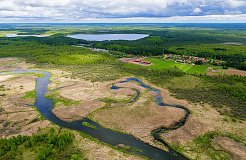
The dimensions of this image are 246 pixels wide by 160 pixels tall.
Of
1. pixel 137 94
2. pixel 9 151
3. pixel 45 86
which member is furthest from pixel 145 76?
pixel 9 151

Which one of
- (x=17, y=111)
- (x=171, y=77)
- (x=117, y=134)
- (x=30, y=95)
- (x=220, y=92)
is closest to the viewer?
(x=117, y=134)

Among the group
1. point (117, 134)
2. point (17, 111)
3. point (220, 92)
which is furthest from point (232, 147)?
point (17, 111)

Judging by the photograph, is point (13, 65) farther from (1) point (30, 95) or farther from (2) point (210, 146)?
(2) point (210, 146)

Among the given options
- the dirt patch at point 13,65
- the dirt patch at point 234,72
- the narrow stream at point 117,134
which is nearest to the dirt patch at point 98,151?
the narrow stream at point 117,134

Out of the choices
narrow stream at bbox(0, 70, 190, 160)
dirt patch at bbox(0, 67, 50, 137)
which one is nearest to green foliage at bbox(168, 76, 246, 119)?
narrow stream at bbox(0, 70, 190, 160)

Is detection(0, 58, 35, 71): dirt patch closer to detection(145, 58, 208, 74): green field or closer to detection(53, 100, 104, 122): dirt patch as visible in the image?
detection(53, 100, 104, 122): dirt patch

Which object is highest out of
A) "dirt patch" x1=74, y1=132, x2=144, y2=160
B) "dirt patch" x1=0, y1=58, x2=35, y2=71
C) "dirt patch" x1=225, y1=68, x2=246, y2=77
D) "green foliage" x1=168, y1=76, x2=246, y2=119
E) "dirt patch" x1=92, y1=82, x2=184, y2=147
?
"dirt patch" x1=0, y1=58, x2=35, y2=71

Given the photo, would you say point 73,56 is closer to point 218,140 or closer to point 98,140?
point 98,140
